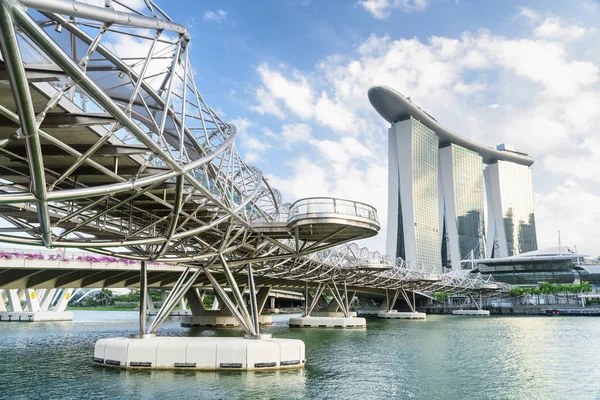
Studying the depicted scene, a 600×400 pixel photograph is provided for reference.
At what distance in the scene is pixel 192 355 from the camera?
3041 centimetres

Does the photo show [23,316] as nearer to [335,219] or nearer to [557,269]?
[335,219]

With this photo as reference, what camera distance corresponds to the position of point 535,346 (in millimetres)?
49094

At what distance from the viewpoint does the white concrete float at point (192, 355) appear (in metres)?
30.3

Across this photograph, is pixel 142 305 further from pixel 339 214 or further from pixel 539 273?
pixel 539 273

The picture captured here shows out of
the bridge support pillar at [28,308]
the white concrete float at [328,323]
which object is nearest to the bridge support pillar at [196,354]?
the white concrete float at [328,323]

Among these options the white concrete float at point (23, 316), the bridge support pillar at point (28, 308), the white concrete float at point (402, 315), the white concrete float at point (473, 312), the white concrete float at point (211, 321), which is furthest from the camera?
the white concrete float at point (473, 312)

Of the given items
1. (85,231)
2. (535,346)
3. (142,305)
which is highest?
(85,231)

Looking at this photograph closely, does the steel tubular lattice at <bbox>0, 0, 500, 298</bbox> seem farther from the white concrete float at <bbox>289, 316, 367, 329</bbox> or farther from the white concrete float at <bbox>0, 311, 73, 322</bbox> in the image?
the white concrete float at <bbox>0, 311, 73, 322</bbox>

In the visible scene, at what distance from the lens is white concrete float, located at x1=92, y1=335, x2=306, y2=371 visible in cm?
3028

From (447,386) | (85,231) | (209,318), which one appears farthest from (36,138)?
(209,318)

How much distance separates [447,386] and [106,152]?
21.0 meters

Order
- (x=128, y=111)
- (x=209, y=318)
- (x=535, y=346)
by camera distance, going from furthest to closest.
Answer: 1. (x=209, y=318)
2. (x=535, y=346)
3. (x=128, y=111)

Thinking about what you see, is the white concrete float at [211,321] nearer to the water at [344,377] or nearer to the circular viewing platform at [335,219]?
the water at [344,377]

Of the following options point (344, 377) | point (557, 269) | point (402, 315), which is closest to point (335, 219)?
point (344, 377)
